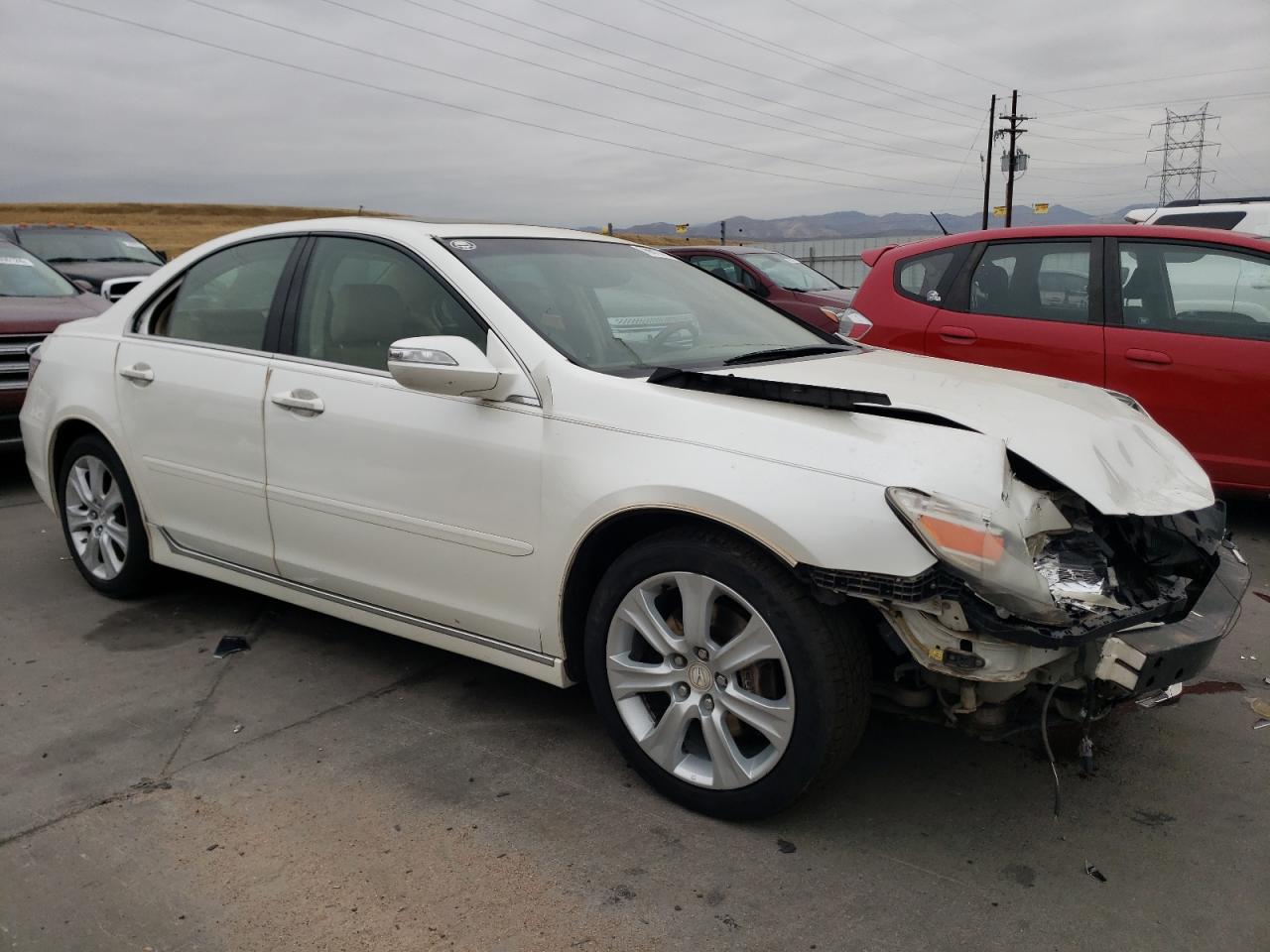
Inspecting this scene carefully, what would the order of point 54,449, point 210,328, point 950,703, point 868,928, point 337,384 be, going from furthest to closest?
point 54,449, point 210,328, point 337,384, point 950,703, point 868,928

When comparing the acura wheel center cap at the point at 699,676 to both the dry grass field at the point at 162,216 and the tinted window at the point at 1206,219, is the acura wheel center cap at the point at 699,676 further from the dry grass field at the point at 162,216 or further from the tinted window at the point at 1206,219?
the dry grass field at the point at 162,216

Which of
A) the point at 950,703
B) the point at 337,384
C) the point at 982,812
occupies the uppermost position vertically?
the point at 337,384

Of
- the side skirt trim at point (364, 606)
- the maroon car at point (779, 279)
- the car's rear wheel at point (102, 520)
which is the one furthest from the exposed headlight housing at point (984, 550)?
the maroon car at point (779, 279)

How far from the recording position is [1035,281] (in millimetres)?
5965

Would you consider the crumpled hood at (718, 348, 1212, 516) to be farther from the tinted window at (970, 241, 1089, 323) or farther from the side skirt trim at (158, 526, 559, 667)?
the tinted window at (970, 241, 1089, 323)

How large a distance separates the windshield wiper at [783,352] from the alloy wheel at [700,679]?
922mm

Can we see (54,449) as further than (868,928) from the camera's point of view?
Yes

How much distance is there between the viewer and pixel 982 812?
290 cm

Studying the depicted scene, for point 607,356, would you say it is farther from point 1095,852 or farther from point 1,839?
point 1,839

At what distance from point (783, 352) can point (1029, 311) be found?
294 cm

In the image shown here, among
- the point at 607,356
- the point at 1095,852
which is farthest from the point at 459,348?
the point at 1095,852

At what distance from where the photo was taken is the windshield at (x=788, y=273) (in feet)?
41.3

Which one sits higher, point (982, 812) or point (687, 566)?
point (687, 566)

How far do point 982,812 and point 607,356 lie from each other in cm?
171
